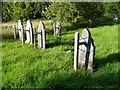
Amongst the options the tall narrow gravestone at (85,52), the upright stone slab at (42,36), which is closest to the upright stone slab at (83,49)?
the tall narrow gravestone at (85,52)

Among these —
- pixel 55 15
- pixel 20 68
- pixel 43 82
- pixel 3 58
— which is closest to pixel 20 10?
pixel 55 15

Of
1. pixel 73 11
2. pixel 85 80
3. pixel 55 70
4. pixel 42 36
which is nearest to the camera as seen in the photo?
pixel 85 80

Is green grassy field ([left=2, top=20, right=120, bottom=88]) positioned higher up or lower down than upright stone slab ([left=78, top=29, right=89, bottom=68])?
lower down

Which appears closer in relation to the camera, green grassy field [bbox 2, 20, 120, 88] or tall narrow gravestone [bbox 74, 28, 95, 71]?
green grassy field [bbox 2, 20, 120, 88]

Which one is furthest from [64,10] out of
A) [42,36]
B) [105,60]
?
[105,60]

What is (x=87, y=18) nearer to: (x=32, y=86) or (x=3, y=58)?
(x=3, y=58)

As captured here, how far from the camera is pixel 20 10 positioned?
24750 mm

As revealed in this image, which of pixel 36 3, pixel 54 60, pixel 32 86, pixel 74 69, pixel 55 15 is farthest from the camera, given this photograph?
pixel 36 3

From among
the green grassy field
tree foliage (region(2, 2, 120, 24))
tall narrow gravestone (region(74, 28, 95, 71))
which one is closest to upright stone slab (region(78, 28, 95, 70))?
tall narrow gravestone (region(74, 28, 95, 71))

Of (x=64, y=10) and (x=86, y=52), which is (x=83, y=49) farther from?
(x=64, y=10)

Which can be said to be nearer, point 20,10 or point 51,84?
point 51,84

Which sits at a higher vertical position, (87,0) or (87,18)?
(87,0)

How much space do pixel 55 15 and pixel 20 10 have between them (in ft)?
10.2

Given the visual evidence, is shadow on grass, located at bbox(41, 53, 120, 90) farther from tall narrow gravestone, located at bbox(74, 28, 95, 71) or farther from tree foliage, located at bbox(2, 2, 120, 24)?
tree foliage, located at bbox(2, 2, 120, 24)
